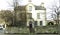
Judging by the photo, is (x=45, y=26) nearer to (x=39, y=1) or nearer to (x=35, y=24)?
(x=35, y=24)

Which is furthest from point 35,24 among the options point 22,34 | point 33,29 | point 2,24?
point 2,24

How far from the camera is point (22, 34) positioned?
3051mm

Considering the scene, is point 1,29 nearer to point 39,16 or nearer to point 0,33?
point 0,33

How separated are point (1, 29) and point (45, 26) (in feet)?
2.66

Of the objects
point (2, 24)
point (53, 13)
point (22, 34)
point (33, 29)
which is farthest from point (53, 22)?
point (2, 24)

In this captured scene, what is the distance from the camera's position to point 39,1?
9.97 feet

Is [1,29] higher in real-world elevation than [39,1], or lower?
lower

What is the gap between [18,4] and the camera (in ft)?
10.1

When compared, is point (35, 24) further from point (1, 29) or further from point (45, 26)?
point (1, 29)

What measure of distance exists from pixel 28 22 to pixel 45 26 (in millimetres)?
323

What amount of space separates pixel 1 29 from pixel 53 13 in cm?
100

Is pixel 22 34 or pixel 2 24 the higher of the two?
pixel 2 24

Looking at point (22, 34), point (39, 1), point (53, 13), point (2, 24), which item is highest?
point (39, 1)

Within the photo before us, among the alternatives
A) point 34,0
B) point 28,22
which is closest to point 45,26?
point 28,22
